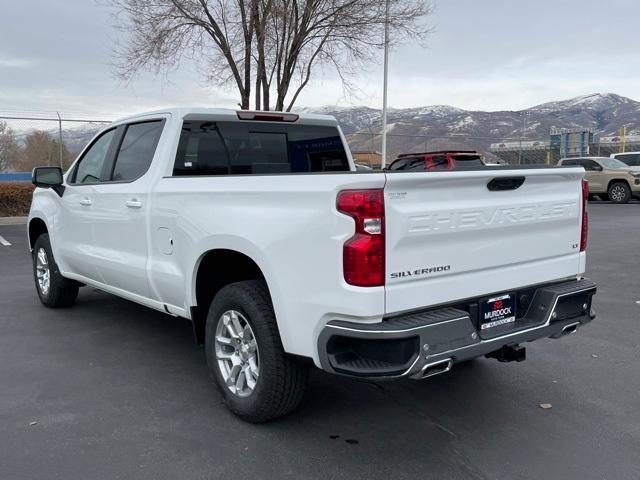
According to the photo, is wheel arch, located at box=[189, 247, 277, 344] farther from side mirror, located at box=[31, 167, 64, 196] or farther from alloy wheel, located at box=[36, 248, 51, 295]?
alloy wheel, located at box=[36, 248, 51, 295]

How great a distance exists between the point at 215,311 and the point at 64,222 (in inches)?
110

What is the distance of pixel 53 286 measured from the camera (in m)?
6.24

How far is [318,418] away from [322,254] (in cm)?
132

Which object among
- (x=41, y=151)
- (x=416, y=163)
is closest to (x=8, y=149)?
(x=41, y=151)

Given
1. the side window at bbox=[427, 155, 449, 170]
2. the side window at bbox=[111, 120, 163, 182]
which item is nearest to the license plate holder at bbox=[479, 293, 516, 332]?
the side window at bbox=[111, 120, 163, 182]

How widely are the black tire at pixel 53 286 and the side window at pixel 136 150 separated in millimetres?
1678

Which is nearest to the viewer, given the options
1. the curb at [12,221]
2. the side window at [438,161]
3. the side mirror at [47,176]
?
the side mirror at [47,176]

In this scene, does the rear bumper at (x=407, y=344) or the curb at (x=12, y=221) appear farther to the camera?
the curb at (x=12, y=221)

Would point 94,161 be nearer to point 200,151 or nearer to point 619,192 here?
point 200,151

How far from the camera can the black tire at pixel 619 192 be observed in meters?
21.2

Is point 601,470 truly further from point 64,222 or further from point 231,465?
point 64,222

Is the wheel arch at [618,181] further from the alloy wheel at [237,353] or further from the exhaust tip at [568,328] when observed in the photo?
the alloy wheel at [237,353]

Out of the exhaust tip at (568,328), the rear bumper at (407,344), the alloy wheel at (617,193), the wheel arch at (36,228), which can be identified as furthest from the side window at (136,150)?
the alloy wheel at (617,193)

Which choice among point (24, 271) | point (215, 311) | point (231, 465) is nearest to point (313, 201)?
point (215, 311)
